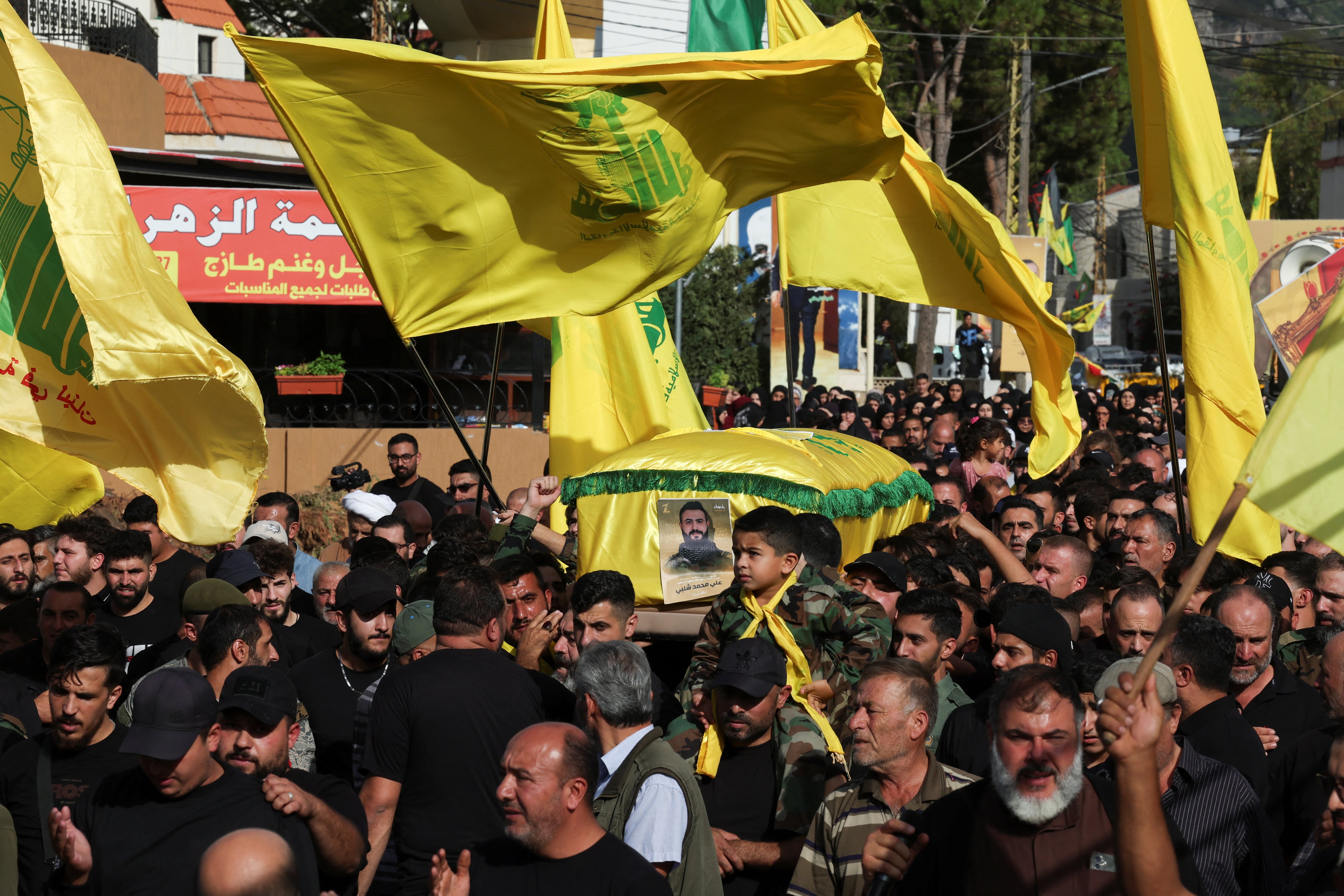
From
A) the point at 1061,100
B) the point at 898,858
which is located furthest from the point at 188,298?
the point at 1061,100

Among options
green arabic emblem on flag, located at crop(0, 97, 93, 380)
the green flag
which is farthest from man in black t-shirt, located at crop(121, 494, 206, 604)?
the green flag

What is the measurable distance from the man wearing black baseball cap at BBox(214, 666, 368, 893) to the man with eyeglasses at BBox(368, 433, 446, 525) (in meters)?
5.54

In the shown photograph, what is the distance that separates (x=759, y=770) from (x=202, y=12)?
3594cm

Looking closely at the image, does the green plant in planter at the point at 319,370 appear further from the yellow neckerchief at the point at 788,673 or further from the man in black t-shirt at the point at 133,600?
the yellow neckerchief at the point at 788,673

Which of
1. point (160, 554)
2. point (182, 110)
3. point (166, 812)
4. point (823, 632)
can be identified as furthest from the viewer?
point (182, 110)

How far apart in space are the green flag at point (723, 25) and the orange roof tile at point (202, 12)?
26.6 m

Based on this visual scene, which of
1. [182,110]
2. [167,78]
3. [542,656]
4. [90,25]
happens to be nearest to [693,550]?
[542,656]

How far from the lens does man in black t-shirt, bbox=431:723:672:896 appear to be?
3.45m

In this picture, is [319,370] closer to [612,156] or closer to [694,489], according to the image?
[694,489]

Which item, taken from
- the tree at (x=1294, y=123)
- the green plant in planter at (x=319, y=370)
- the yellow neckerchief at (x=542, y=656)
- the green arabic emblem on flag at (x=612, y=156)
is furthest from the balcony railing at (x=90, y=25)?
the tree at (x=1294, y=123)

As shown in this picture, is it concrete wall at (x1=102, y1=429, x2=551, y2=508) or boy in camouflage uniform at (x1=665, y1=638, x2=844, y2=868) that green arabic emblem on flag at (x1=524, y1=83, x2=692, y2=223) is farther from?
concrete wall at (x1=102, y1=429, x2=551, y2=508)

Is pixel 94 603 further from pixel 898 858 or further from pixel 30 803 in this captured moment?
pixel 898 858

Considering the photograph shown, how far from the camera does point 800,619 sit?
513 cm

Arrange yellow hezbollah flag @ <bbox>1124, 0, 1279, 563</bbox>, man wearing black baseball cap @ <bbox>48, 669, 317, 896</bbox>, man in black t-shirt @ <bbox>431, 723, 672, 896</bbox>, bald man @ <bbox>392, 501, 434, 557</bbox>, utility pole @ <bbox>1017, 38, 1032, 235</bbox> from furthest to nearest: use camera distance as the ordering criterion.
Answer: utility pole @ <bbox>1017, 38, 1032, 235</bbox> → bald man @ <bbox>392, 501, 434, 557</bbox> → yellow hezbollah flag @ <bbox>1124, 0, 1279, 563</bbox> → man wearing black baseball cap @ <bbox>48, 669, 317, 896</bbox> → man in black t-shirt @ <bbox>431, 723, 672, 896</bbox>
